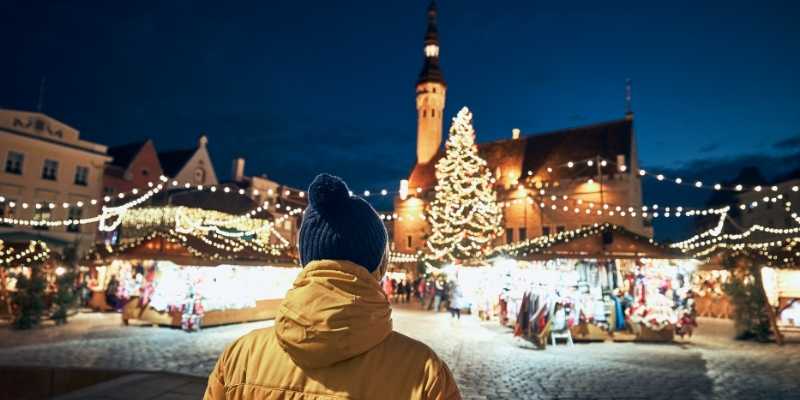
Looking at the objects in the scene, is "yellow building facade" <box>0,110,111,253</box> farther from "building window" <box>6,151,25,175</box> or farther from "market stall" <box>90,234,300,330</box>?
"market stall" <box>90,234,300,330</box>

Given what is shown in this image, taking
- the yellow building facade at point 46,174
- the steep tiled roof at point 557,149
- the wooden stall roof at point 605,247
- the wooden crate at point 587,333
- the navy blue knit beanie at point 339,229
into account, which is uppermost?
the steep tiled roof at point 557,149

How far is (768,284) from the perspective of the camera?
16250mm

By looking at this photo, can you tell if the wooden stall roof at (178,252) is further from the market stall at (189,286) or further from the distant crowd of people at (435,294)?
the distant crowd of people at (435,294)

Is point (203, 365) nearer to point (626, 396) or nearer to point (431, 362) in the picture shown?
point (626, 396)

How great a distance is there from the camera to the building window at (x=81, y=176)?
3004cm

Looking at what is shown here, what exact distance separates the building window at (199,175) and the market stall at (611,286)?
31.8m

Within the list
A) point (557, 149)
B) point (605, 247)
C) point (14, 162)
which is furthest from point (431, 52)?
point (605, 247)

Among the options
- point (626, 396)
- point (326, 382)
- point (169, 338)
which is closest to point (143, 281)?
point (169, 338)

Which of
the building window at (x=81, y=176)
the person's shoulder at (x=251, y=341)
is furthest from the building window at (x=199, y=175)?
the person's shoulder at (x=251, y=341)

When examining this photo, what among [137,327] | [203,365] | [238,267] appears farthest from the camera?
[238,267]

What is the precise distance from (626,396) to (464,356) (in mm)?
4012

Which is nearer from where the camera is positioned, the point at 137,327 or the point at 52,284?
the point at 137,327

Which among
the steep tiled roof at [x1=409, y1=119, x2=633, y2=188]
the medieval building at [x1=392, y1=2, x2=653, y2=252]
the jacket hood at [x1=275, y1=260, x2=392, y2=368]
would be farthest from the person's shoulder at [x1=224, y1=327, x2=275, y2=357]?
the steep tiled roof at [x1=409, y1=119, x2=633, y2=188]

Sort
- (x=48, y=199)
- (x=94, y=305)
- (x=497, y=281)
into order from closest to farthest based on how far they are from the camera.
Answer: (x=497, y=281)
(x=94, y=305)
(x=48, y=199)
